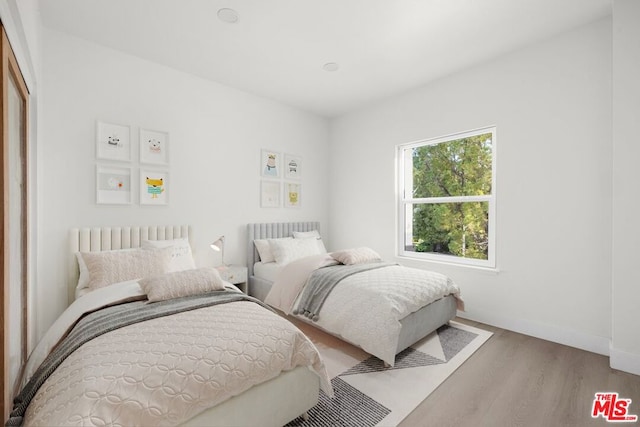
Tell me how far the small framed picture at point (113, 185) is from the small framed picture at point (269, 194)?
60.4 inches

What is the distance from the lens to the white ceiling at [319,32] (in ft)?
7.22

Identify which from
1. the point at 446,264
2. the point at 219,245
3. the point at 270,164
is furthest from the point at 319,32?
the point at 446,264

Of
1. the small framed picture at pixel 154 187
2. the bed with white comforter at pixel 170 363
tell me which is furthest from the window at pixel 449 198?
the small framed picture at pixel 154 187

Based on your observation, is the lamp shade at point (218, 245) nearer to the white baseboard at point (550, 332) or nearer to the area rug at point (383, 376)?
the area rug at point (383, 376)

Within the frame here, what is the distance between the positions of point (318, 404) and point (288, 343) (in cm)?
57

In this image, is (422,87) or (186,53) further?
(422,87)

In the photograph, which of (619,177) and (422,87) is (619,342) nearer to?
(619,177)

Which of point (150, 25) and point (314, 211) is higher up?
point (150, 25)

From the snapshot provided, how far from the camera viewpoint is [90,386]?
3.59 feet

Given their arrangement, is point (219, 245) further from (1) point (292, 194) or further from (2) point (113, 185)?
(1) point (292, 194)

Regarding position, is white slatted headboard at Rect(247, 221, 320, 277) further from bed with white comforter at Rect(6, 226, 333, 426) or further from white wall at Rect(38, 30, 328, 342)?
bed with white comforter at Rect(6, 226, 333, 426)

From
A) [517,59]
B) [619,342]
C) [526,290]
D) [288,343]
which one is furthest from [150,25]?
[619,342]

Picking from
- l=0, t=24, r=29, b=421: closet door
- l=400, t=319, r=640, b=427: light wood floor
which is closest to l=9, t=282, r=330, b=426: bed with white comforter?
l=0, t=24, r=29, b=421: closet door

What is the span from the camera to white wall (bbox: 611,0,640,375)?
2072mm
